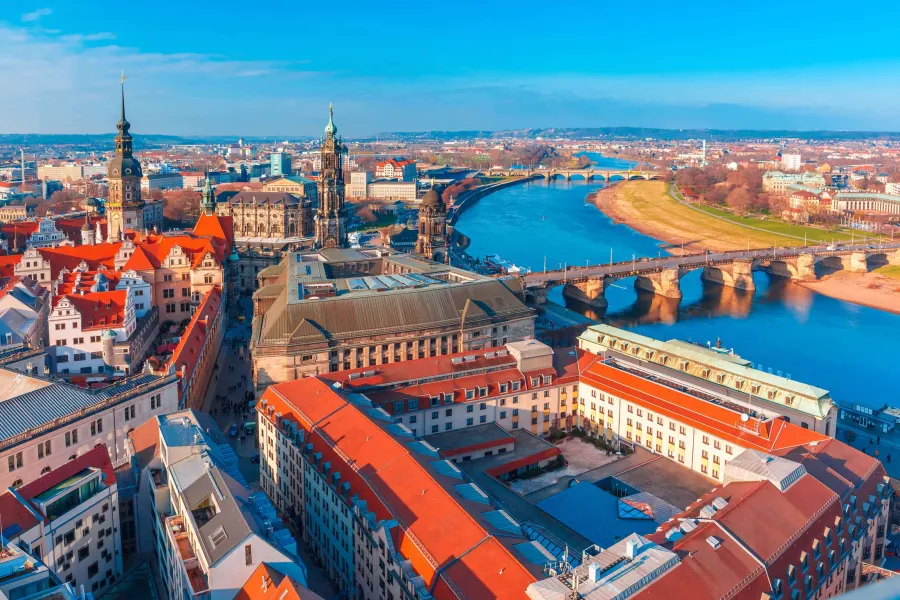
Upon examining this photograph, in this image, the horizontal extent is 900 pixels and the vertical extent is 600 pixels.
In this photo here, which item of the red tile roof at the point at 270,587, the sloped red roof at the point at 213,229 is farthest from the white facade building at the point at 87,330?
the red tile roof at the point at 270,587

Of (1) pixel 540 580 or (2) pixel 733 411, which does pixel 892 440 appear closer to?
(2) pixel 733 411

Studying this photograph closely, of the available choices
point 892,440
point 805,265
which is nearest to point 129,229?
point 892,440

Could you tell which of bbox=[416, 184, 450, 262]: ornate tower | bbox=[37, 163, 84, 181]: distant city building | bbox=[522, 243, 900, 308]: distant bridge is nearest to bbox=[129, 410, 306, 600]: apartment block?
bbox=[416, 184, 450, 262]: ornate tower

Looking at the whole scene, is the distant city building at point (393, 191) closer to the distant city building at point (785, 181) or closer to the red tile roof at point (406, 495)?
the distant city building at point (785, 181)

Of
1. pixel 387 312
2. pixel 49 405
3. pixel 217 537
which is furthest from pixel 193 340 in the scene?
pixel 217 537

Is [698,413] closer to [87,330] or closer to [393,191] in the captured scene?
[87,330]

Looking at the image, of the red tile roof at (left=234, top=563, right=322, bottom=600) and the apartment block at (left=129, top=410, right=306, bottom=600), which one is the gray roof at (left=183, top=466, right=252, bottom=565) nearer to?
the apartment block at (left=129, top=410, right=306, bottom=600)
